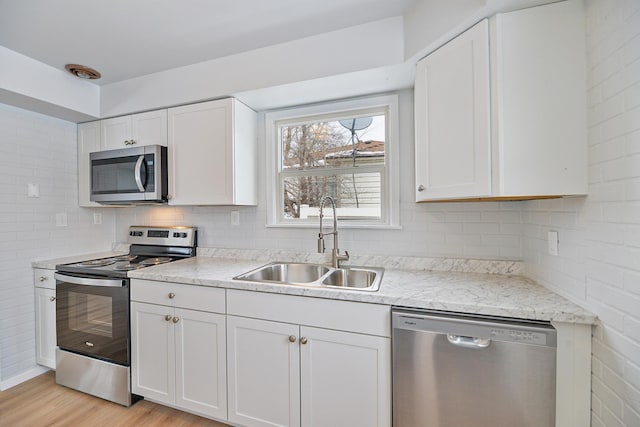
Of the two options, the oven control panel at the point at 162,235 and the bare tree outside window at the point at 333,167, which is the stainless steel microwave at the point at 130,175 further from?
the bare tree outside window at the point at 333,167

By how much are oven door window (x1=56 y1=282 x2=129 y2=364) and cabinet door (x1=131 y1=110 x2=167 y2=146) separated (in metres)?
1.15

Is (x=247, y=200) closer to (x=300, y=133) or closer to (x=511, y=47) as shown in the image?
(x=300, y=133)

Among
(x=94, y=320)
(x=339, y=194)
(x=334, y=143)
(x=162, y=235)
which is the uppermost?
(x=334, y=143)

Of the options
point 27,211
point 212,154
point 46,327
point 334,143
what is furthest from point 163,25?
point 46,327

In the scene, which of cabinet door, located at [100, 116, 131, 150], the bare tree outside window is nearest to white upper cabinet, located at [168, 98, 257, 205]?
the bare tree outside window

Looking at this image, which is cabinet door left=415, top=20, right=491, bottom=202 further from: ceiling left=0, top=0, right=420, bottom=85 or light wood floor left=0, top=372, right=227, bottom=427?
light wood floor left=0, top=372, right=227, bottom=427

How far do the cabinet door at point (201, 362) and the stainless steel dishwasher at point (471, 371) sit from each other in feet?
3.28

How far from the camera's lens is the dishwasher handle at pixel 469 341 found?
1.17 metres

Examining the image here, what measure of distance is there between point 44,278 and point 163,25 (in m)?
2.14

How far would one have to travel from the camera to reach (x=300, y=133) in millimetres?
2295

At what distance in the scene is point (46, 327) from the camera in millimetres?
2232

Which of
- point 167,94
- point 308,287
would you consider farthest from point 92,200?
point 308,287

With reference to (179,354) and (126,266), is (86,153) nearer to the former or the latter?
(126,266)

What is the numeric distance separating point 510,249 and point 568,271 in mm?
502
